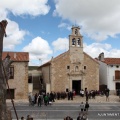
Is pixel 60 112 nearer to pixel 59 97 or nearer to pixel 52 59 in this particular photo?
pixel 59 97

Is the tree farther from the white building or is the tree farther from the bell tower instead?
the white building

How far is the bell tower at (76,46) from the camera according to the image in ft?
147

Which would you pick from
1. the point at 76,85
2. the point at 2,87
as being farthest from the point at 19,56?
the point at 2,87

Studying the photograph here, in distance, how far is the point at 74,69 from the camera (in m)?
45.1

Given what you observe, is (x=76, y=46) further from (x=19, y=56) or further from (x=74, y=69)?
(x=19, y=56)

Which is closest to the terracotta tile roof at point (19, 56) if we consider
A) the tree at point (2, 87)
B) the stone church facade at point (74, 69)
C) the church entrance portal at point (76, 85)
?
the stone church facade at point (74, 69)

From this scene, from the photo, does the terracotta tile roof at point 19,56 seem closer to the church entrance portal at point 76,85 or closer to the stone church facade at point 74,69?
the stone church facade at point 74,69

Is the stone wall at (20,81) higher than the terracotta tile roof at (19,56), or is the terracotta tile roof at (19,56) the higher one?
the terracotta tile roof at (19,56)

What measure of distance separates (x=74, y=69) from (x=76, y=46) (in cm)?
343

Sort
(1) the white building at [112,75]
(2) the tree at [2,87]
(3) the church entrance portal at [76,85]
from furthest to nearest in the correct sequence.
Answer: (1) the white building at [112,75], (3) the church entrance portal at [76,85], (2) the tree at [2,87]

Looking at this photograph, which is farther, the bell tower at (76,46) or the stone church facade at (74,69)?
the bell tower at (76,46)

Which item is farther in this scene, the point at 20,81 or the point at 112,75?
the point at 112,75

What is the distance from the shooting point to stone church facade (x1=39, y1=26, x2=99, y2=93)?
43688 millimetres

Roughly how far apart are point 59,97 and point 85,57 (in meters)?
8.94
